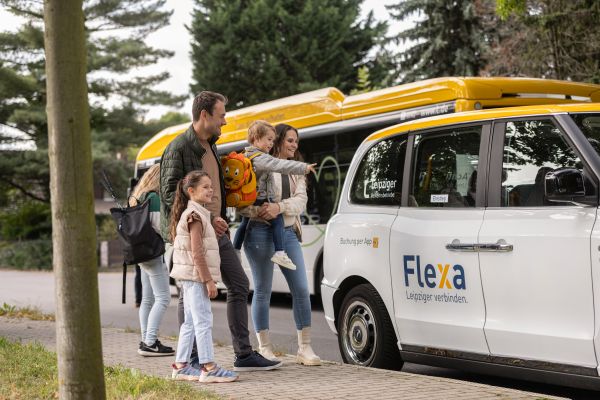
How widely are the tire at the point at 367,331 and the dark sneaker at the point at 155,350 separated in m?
1.53

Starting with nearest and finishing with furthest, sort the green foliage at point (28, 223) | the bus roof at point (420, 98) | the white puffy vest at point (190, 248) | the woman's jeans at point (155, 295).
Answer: the white puffy vest at point (190, 248) < the woman's jeans at point (155, 295) < the bus roof at point (420, 98) < the green foliage at point (28, 223)

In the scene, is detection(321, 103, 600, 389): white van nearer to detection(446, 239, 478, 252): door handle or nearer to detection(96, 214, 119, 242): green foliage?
detection(446, 239, 478, 252): door handle

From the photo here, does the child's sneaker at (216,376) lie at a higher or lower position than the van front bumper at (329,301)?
lower

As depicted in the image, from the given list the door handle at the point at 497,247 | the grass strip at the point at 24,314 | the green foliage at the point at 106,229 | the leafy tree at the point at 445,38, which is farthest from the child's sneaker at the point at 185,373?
the green foliage at the point at 106,229

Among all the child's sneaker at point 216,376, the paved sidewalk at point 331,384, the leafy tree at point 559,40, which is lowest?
the paved sidewalk at point 331,384

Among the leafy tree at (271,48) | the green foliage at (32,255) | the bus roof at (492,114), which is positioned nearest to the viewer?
the bus roof at (492,114)

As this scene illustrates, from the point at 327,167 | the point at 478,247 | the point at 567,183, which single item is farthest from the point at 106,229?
the point at 567,183

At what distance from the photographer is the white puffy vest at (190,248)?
6.75 metres

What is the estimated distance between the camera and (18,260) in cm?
3612

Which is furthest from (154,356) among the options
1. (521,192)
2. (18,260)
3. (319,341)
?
(18,260)

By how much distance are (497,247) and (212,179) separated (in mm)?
2120

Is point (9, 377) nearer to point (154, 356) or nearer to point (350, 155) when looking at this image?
point (154, 356)

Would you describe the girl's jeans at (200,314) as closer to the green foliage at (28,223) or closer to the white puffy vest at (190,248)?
the white puffy vest at (190,248)

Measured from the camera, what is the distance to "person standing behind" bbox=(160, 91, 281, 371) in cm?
703
